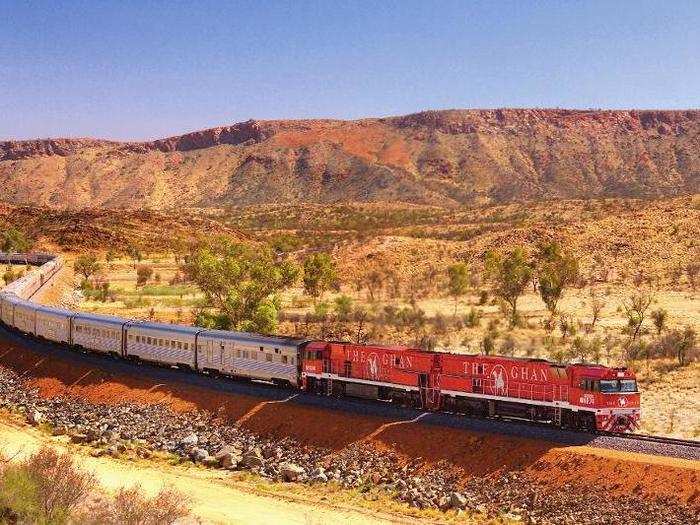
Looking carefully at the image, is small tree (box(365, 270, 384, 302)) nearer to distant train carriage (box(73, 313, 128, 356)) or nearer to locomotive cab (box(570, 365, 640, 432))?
distant train carriage (box(73, 313, 128, 356))

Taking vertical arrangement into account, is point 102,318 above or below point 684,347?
above

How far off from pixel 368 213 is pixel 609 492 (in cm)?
12599

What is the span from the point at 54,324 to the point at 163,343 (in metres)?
12.1

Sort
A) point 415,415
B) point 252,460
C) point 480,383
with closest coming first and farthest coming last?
point 480,383
point 252,460
point 415,415

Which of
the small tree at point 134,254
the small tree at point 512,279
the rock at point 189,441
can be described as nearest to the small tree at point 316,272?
the small tree at point 512,279

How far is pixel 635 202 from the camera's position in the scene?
105 m

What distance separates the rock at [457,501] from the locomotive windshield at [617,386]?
6.50 metres

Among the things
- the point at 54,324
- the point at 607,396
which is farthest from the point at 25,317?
the point at 607,396

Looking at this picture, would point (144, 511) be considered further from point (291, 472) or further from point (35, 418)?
point (35, 418)

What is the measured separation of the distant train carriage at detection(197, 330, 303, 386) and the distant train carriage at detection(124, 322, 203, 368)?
2.62ft

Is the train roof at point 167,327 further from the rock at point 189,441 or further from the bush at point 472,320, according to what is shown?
the bush at point 472,320

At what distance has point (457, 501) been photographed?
24.8 meters

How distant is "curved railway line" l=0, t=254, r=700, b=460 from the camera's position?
2567 cm

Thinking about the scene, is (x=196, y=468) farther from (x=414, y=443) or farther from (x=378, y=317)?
(x=378, y=317)
